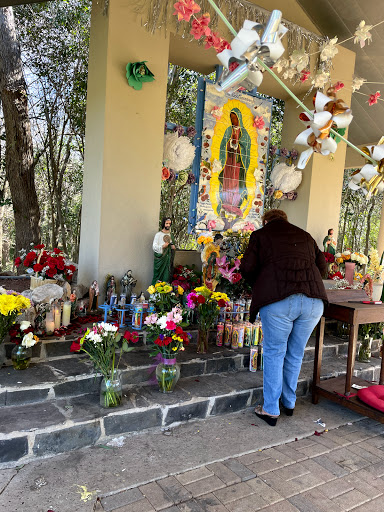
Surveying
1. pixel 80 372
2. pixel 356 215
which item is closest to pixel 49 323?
pixel 80 372

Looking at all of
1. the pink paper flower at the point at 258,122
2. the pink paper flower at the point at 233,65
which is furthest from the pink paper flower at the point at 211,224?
the pink paper flower at the point at 233,65

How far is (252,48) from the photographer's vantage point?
71 cm

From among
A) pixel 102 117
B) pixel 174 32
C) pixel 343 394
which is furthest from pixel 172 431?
pixel 174 32

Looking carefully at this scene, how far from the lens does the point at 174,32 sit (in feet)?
15.6

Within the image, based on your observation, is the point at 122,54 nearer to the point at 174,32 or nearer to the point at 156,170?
the point at 174,32

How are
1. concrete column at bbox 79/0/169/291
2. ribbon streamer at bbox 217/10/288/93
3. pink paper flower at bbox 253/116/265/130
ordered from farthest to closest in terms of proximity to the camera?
1. pink paper flower at bbox 253/116/265/130
2. concrete column at bbox 79/0/169/291
3. ribbon streamer at bbox 217/10/288/93

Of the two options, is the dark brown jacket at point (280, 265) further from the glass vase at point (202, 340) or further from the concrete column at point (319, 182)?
the concrete column at point (319, 182)

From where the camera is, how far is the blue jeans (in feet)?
9.44

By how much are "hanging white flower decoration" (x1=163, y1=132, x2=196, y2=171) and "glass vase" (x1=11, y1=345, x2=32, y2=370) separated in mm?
3126

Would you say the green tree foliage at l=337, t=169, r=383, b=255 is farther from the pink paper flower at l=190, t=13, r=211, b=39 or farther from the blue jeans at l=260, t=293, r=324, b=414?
the pink paper flower at l=190, t=13, r=211, b=39

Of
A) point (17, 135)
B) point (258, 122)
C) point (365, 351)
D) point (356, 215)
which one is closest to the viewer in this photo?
point (365, 351)

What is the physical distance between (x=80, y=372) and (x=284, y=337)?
1.62m

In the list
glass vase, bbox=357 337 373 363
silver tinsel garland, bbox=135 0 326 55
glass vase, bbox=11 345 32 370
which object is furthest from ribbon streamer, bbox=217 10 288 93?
glass vase, bbox=357 337 373 363

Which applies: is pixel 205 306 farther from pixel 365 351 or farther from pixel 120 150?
pixel 365 351
